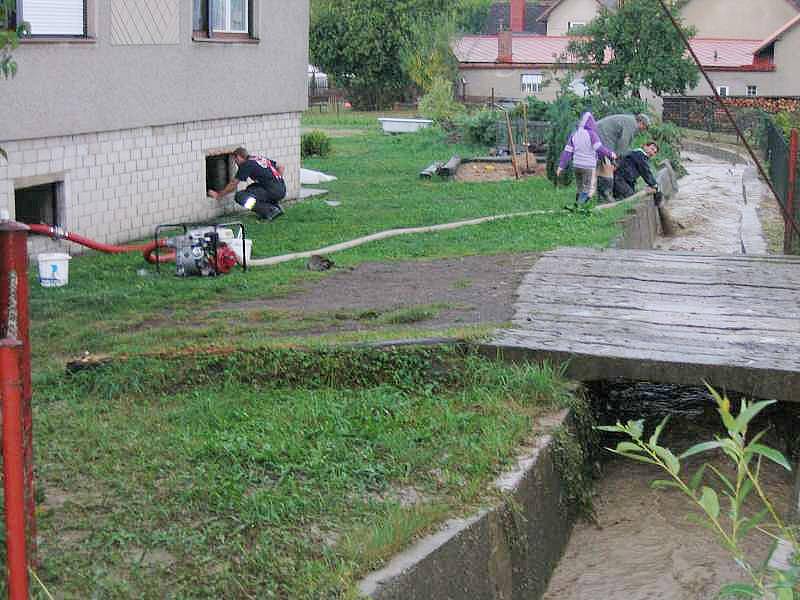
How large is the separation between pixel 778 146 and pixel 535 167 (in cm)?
555

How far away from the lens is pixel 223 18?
16531 mm

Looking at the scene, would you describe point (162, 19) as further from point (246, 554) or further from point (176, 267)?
point (246, 554)

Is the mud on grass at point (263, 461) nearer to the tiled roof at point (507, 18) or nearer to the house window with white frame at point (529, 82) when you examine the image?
the house window with white frame at point (529, 82)

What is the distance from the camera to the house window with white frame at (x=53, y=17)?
12508 millimetres

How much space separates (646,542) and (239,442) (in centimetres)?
233

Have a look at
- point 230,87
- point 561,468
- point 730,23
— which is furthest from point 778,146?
point 730,23

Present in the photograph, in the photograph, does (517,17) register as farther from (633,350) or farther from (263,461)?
(263,461)

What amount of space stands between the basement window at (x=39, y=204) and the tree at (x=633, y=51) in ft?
90.9

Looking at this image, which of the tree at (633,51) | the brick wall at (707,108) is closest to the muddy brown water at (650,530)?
the tree at (633,51)

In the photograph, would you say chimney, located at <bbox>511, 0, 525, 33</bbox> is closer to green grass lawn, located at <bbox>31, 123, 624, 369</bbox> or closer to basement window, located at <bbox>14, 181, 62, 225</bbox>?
green grass lawn, located at <bbox>31, 123, 624, 369</bbox>

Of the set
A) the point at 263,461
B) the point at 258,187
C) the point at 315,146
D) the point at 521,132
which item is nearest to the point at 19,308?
the point at 263,461

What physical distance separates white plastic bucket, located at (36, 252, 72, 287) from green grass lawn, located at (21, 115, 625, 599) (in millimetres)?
266

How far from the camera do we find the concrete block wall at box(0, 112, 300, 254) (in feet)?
41.7

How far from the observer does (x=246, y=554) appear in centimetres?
459
